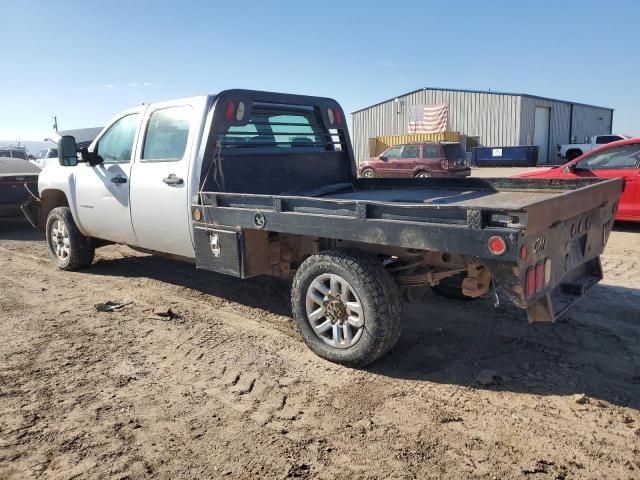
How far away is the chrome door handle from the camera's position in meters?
5.02

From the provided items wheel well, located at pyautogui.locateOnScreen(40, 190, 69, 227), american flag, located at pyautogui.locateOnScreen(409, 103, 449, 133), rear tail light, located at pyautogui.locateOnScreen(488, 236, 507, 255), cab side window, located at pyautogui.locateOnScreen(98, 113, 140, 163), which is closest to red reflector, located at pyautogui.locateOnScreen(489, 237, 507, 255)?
rear tail light, located at pyautogui.locateOnScreen(488, 236, 507, 255)

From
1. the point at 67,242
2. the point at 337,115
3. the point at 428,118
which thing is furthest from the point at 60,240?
the point at 428,118

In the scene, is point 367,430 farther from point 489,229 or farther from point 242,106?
point 242,106

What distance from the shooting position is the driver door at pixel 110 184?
19.0 ft

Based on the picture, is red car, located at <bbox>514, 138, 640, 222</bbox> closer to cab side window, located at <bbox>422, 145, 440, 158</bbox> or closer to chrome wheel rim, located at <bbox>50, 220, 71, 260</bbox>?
chrome wheel rim, located at <bbox>50, 220, 71, 260</bbox>

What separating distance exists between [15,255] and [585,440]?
8.42 meters

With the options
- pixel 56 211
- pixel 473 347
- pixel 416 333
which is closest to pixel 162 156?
pixel 56 211

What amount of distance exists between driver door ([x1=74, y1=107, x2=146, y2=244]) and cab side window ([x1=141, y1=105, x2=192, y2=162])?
10.6 inches

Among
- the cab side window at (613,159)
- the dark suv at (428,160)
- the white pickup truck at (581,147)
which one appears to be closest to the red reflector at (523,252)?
the cab side window at (613,159)

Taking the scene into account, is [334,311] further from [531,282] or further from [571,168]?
[571,168]

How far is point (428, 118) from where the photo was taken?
39.0 m

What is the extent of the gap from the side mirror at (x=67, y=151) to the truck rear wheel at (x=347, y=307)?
345 cm

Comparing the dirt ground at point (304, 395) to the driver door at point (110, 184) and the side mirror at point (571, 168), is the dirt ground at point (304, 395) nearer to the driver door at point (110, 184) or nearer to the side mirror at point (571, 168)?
the driver door at point (110, 184)

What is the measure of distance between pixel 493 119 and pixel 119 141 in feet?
112
